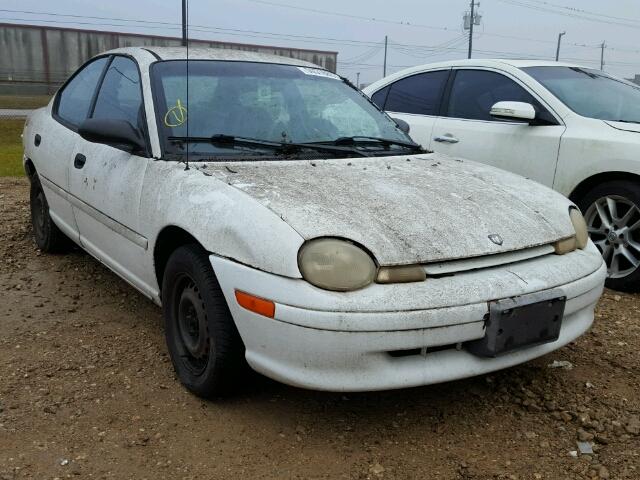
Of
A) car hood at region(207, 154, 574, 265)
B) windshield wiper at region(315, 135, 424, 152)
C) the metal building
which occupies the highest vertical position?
windshield wiper at region(315, 135, 424, 152)

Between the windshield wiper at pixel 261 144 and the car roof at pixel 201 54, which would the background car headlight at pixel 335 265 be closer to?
the windshield wiper at pixel 261 144

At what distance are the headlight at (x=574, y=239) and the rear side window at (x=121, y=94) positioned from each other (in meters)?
2.12

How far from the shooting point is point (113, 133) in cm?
314

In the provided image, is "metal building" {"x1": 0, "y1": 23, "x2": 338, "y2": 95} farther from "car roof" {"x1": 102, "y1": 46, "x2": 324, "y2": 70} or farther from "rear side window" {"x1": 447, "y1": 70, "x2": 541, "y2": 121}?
"car roof" {"x1": 102, "y1": 46, "x2": 324, "y2": 70}

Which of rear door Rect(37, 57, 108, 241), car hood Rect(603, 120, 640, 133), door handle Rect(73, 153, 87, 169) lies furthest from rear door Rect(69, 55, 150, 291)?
car hood Rect(603, 120, 640, 133)

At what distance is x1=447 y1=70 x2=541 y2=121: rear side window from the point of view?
4953mm

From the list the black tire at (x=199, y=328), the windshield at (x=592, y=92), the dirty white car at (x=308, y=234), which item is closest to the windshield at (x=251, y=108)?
the dirty white car at (x=308, y=234)

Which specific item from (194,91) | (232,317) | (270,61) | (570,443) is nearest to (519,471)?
(570,443)

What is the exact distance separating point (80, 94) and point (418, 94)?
2.87 meters

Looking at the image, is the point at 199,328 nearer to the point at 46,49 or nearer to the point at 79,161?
the point at 79,161

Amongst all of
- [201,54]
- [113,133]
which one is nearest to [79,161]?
[113,133]

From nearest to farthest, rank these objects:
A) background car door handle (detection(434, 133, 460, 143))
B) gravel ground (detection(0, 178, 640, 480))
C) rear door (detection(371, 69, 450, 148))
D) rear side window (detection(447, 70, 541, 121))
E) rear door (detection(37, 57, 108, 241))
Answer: gravel ground (detection(0, 178, 640, 480))
rear door (detection(37, 57, 108, 241))
rear side window (detection(447, 70, 541, 121))
background car door handle (detection(434, 133, 460, 143))
rear door (detection(371, 69, 450, 148))

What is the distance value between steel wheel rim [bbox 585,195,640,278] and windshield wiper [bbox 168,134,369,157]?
6.49ft

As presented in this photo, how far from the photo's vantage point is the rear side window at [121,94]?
11.2 feet
